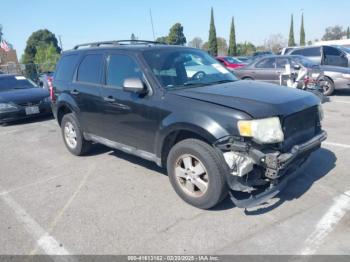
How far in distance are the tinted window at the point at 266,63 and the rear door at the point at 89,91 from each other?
25.1 feet

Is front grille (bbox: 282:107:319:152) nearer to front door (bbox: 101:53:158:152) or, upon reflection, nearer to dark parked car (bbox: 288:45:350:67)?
front door (bbox: 101:53:158:152)

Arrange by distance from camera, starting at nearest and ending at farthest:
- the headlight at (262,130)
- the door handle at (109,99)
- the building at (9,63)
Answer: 1. the headlight at (262,130)
2. the door handle at (109,99)
3. the building at (9,63)

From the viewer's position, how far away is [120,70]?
15.5ft

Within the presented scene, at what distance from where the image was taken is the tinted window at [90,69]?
5141mm

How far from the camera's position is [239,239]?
319 centimetres

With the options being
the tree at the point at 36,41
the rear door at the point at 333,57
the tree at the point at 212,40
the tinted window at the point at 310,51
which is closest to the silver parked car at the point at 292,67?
the tinted window at the point at 310,51

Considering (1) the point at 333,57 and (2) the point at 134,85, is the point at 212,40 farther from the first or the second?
(2) the point at 134,85

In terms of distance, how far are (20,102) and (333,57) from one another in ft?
40.8

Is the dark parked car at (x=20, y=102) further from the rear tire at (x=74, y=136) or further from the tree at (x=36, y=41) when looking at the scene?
the tree at (x=36, y=41)

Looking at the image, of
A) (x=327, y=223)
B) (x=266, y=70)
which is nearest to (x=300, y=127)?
(x=327, y=223)

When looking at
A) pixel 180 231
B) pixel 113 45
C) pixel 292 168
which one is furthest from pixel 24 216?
pixel 292 168

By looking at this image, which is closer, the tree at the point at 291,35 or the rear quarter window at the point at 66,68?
the rear quarter window at the point at 66,68

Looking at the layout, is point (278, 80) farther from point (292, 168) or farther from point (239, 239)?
point (239, 239)

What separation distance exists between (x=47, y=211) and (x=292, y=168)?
2980 mm
